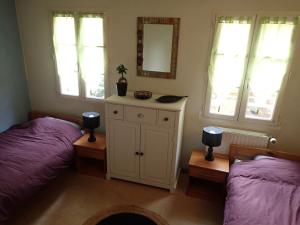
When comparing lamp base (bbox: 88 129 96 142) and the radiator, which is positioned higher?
the radiator

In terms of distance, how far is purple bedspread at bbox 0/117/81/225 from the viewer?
81.4 inches

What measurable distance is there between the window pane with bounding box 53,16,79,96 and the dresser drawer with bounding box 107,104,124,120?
0.91 m

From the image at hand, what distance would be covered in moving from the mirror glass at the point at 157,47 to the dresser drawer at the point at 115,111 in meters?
0.65

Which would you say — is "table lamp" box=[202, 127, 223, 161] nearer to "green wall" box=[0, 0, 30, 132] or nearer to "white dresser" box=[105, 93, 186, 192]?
"white dresser" box=[105, 93, 186, 192]

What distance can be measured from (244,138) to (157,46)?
4.95 ft

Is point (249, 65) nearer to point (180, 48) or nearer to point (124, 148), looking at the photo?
point (180, 48)

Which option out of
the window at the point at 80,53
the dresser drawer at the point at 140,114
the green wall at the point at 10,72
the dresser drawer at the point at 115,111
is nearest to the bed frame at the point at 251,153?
the dresser drawer at the point at 140,114

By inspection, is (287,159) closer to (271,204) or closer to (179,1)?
(271,204)

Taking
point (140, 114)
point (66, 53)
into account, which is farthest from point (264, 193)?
point (66, 53)

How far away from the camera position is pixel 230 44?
2.57m

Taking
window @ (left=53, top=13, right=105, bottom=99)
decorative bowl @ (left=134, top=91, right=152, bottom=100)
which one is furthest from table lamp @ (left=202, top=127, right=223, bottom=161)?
window @ (left=53, top=13, right=105, bottom=99)

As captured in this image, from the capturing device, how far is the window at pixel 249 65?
241 centimetres

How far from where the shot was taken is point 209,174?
8.59ft

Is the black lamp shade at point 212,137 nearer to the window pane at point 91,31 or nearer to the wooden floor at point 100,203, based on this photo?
the wooden floor at point 100,203
